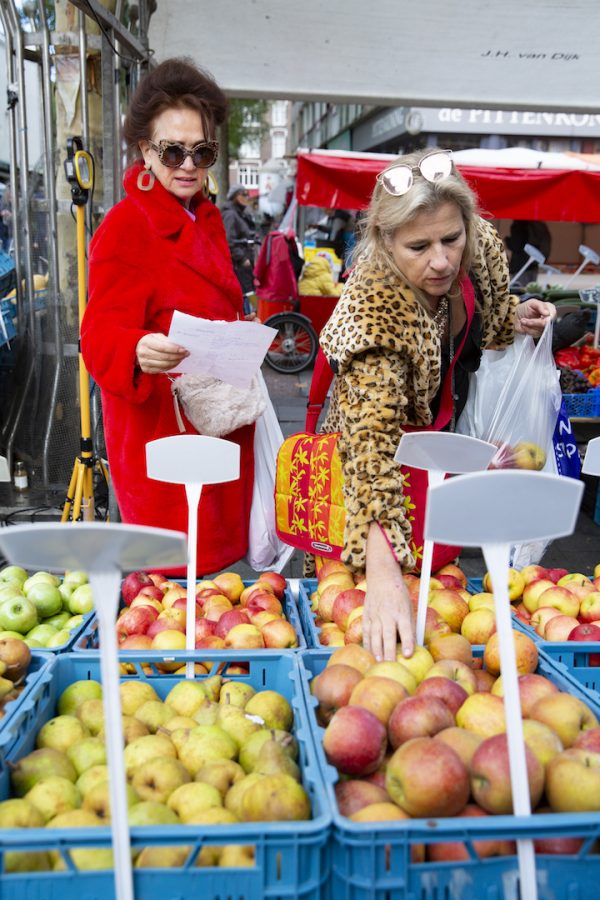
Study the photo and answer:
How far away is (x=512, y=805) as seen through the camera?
1.26 metres

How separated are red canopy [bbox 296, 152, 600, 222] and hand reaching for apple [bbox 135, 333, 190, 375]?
4994mm

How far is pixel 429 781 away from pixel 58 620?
1.49m

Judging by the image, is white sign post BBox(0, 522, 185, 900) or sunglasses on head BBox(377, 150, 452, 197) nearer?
white sign post BBox(0, 522, 185, 900)

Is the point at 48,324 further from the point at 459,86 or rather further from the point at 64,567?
the point at 64,567

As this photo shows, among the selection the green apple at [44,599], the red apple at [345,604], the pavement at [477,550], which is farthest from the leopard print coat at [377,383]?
the pavement at [477,550]

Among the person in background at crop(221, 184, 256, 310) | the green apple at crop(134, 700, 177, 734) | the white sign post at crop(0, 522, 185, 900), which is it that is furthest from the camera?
the person in background at crop(221, 184, 256, 310)

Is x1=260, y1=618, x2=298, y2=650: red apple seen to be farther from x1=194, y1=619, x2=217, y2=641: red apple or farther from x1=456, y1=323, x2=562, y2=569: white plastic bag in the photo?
x1=456, y1=323, x2=562, y2=569: white plastic bag

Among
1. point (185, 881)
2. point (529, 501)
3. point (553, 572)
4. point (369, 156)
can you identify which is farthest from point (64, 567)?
point (369, 156)

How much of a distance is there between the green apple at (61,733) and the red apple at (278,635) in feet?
1.82

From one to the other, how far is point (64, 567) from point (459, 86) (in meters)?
6.32

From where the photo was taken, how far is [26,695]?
1607 mm

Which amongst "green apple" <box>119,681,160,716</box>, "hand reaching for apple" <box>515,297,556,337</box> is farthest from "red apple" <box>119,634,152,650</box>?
"hand reaching for apple" <box>515,297,556,337</box>

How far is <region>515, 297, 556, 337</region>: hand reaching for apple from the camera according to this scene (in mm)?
2775

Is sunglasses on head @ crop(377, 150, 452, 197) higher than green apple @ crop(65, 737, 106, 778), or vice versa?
sunglasses on head @ crop(377, 150, 452, 197)
